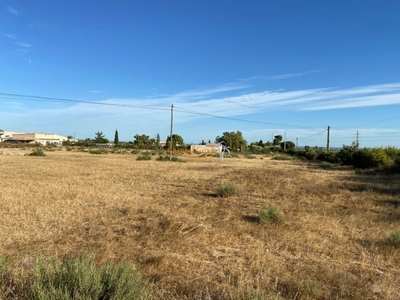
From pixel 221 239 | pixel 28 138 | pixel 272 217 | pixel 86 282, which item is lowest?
pixel 221 239

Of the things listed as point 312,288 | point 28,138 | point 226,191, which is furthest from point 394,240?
point 28,138

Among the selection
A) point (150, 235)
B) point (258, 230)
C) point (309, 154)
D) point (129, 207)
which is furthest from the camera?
point (309, 154)

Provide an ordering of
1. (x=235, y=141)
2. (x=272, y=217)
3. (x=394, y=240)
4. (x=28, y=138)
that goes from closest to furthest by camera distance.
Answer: (x=394, y=240) < (x=272, y=217) < (x=235, y=141) < (x=28, y=138)

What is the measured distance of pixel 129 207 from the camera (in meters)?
9.27

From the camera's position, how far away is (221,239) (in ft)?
20.7

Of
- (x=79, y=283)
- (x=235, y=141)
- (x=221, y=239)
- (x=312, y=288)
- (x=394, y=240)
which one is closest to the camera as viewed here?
(x=79, y=283)

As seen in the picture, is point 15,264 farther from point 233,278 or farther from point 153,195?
point 153,195

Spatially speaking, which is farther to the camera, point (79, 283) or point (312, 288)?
point (312, 288)

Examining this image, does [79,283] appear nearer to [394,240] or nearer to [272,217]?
[272,217]

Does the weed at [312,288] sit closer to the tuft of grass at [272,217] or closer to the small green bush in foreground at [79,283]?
the small green bush in foreground at [79,283]

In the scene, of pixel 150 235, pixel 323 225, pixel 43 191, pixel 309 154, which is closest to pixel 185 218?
pixel 150 235

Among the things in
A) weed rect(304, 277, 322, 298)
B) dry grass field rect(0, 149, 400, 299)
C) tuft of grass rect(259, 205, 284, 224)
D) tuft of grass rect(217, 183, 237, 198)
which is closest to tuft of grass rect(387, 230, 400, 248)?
dry grass field rect(0, 149, 400, 299)

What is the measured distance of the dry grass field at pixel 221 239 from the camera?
14.0 feet

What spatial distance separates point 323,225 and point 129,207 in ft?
17.9
